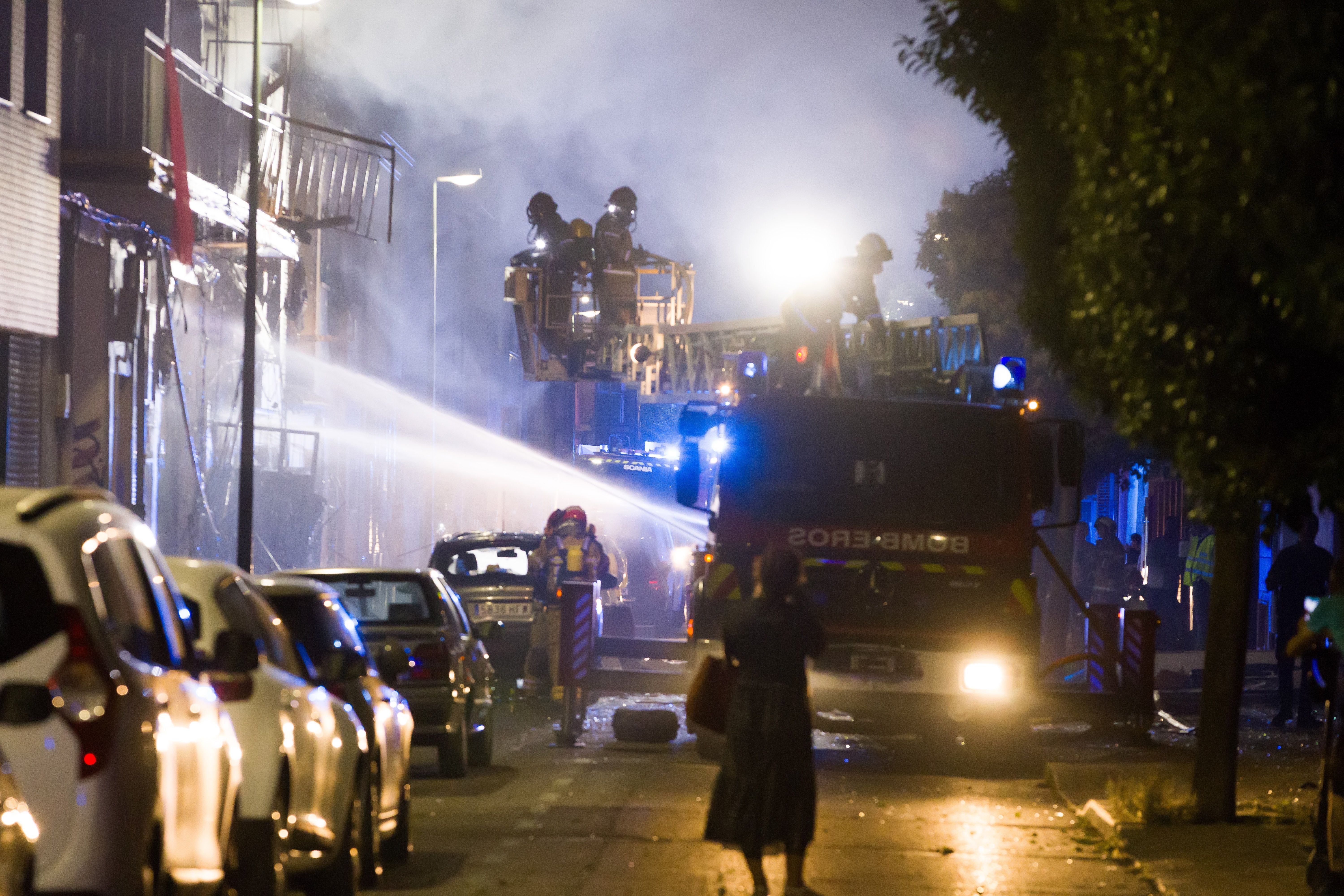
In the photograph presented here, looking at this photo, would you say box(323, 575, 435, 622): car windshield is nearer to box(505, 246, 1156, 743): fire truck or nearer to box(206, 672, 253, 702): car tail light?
box(505, 246, 1156, 743): fire truck

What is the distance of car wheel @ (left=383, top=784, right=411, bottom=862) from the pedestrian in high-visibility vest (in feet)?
56.7

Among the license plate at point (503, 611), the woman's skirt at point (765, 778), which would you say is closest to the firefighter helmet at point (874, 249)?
the license plate at point (503, 611)

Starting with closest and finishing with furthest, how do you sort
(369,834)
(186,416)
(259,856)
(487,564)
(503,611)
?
(259,856) → (369,834) → (503,611) → (487,564) → (186,416)

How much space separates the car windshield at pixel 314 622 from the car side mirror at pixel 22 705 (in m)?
4.54

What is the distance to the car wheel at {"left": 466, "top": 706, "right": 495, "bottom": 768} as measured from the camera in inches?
546

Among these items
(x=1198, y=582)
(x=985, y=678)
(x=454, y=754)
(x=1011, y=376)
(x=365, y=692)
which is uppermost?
(x=1011, y=376)

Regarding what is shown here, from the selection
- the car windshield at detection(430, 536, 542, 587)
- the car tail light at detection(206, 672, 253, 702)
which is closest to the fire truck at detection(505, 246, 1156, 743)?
the car windshield at detection(430, 536, 542, 587)

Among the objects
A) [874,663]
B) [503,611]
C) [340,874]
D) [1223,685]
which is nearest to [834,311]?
[874,663]

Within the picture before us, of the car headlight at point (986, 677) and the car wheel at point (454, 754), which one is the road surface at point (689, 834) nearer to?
the car wheel at point (454, 754)

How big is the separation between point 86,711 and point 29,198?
18098 millimetres

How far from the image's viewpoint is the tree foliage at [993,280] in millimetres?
29609

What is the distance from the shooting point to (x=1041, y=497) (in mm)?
13664

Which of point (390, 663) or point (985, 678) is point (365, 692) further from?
point (985, 678)

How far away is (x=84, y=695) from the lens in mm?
4961
